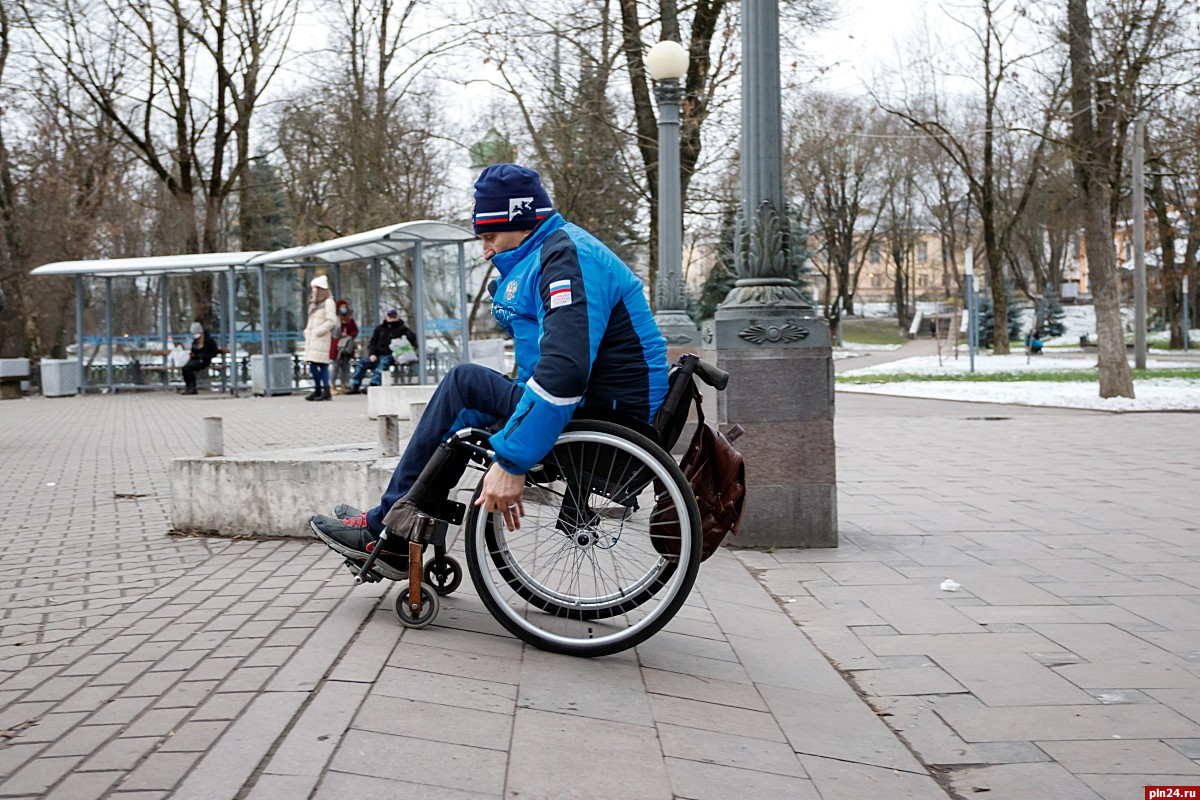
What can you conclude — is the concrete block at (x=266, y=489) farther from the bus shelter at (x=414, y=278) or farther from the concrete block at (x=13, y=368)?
the concrete block at (x=13, y=368)

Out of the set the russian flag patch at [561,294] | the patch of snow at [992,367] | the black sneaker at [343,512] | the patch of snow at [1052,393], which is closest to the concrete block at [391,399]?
the patch of snow at [1052,393]

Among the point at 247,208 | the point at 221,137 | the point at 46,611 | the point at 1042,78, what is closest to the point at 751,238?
the point at 46,611

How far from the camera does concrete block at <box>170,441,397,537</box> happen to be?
607 centimetres

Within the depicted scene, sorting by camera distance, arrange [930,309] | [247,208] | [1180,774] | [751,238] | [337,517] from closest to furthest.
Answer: [1180,774] → [337,517] → [751,238] → [247,208] → [930,309]

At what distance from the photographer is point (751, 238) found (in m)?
6.57

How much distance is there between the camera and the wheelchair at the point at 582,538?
3.71 m

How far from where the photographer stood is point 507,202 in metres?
3.83

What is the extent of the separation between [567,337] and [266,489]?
124 inches

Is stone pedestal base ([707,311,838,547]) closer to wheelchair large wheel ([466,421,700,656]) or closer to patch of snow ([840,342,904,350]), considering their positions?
wheelchair large wheel ([466,421,700,656])

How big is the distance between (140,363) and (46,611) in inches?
917

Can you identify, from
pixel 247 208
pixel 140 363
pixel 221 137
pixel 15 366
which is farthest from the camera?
pixel 247 208

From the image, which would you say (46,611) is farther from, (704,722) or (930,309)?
(930,309)

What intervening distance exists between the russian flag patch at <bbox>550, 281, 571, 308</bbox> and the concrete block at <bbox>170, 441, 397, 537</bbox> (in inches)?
101

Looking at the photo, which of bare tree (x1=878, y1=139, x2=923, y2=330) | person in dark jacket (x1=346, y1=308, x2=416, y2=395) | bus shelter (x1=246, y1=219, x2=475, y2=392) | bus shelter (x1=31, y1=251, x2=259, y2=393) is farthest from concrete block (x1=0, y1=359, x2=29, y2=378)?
bare tree (x1=878, y1=139, x2=923, y2=330)
